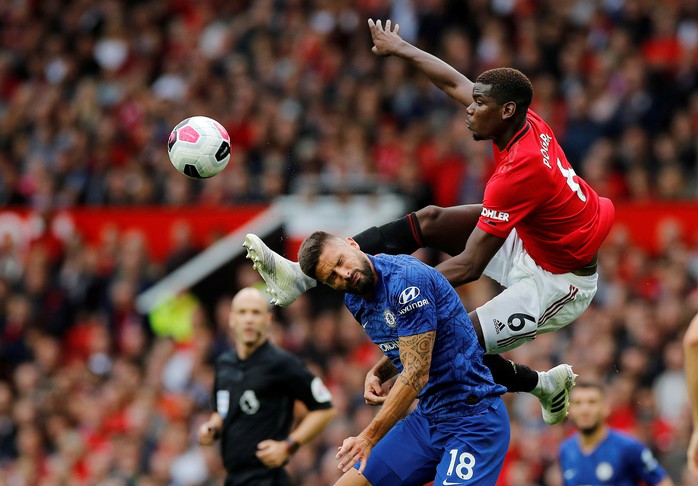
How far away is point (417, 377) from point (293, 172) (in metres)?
9.44

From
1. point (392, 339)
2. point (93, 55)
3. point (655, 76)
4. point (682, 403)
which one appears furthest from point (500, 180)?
point (93, 55)

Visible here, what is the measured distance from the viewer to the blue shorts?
6.77 meters

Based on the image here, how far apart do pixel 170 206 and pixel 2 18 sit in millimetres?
6855

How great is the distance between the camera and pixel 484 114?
724cm

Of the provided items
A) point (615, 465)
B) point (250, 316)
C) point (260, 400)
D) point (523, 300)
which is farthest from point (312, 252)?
point (615, 465)

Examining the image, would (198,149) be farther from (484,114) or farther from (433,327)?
(433,327)

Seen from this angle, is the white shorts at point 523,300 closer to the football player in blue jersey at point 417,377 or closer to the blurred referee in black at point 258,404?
the football player in blue jersey at point 417,377

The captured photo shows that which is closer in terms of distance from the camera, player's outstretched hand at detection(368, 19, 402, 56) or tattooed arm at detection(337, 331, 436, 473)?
tattooed arm at detection(337, 331, 436, 473)

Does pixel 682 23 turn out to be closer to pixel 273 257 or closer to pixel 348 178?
pixel 348 178

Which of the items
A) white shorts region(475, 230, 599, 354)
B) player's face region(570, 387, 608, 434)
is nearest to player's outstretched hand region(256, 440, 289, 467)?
white shorts region(475, 230, 599, 354)

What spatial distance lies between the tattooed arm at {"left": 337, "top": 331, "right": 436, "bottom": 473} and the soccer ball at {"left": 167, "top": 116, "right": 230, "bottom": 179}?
2.06 meters

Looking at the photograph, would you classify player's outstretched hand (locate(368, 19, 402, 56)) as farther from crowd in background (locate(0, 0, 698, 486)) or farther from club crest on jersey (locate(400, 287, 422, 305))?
crowd in background (locate(0, 0, 698, 486))

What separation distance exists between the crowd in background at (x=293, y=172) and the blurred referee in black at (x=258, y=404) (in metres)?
2.70

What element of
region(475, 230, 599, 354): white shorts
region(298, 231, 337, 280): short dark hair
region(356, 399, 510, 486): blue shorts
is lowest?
region(356, 399, 510, 486): blue shorts
